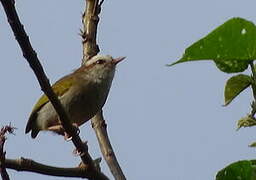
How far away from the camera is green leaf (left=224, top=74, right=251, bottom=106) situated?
1410 millimetres

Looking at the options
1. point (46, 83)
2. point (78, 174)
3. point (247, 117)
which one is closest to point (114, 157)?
point (78, 174)

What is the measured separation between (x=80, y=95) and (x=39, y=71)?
279 centimetres

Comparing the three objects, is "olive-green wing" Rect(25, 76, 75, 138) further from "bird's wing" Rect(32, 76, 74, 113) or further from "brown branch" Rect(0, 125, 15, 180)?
"brown branch" Rect(0, 125, 15, 180)

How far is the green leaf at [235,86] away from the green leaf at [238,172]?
8.5 inches

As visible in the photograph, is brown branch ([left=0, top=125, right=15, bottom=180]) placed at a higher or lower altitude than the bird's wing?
lower

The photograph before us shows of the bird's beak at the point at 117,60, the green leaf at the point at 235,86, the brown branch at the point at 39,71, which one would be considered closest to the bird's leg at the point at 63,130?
the brown branch at the point at 39,71

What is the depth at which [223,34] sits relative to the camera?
1.26 meters

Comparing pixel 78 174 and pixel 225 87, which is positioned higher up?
pixel 225 87

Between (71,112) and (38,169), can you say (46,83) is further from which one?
(71,112)

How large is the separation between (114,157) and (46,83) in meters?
0.87

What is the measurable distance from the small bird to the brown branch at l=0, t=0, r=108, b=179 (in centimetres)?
170

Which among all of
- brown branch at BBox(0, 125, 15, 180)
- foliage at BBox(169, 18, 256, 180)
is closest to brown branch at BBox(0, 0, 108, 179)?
brown branch at BBox(0, 125, 15, 180)

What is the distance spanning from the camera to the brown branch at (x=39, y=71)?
161 centimetres

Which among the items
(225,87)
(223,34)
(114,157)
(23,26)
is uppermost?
(23,26)
